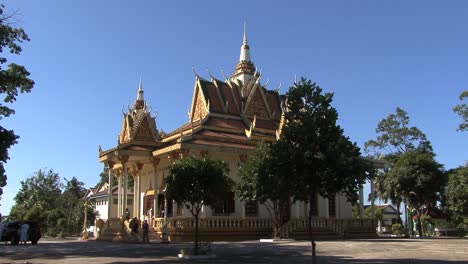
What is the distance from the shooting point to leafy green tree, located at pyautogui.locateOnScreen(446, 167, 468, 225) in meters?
37.4

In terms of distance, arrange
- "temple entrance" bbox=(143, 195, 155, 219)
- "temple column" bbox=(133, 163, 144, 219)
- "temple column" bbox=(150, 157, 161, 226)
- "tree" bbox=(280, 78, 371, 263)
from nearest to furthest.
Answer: "tree" bbox=(280, 78, 371, 263)
"temple column" bbox=(150, 157, 161, 226)
"temple entrance" bbox=(143, 195, 155, 219)
"temple column" bbox=(133, 163, 144, 219)

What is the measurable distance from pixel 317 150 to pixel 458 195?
1158 inches

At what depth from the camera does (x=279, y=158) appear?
12711mm

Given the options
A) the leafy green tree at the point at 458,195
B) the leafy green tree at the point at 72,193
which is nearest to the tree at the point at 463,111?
the leafy green tree at the point at 458,195

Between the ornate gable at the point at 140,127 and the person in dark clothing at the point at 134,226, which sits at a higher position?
the ornate gable at the point at 140,127

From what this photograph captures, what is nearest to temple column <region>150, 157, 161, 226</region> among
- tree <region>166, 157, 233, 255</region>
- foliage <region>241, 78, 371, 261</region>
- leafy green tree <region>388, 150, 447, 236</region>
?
tree <region>166, 157, 233, 255</region>

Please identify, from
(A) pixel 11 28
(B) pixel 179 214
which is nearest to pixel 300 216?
(B) pixel 179 214

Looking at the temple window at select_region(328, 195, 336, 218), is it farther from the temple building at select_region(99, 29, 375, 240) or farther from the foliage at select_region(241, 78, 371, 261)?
the foliage at select_region(241, 78, 371, 261)

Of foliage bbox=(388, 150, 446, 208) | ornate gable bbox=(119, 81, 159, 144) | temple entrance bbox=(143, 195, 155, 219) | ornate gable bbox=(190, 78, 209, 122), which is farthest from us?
foliage bbox=(388, 150, 446, 208)

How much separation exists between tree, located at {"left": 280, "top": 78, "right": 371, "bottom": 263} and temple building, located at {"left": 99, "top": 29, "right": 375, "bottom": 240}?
14.1 metres

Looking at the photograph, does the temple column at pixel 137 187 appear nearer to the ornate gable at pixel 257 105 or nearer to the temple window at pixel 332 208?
the ornate gable at pixel 257 105

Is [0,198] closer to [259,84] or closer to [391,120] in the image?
[259,84]

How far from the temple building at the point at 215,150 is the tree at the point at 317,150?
46.4ft

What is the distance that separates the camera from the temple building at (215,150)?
2941 cm
